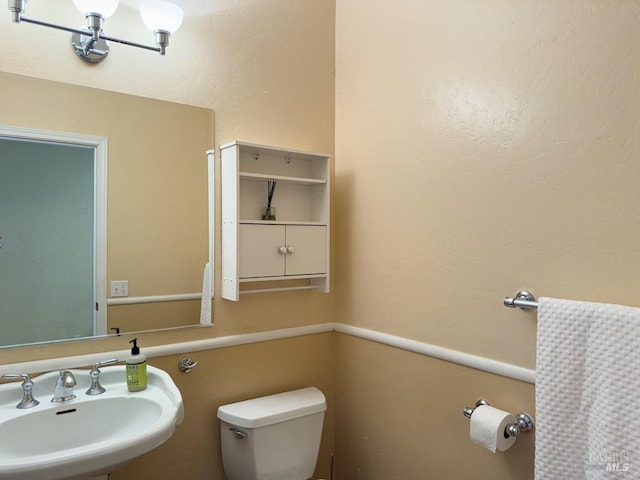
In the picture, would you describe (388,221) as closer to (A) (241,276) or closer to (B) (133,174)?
(A) (241,276)

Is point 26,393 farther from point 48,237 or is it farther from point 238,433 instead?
point 238,433

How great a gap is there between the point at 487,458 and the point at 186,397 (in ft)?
3.48

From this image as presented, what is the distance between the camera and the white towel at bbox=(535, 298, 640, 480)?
3.47ft

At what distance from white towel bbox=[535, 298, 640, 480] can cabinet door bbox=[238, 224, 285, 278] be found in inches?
37.3

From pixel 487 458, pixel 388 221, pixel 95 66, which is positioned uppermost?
pixel 95 66

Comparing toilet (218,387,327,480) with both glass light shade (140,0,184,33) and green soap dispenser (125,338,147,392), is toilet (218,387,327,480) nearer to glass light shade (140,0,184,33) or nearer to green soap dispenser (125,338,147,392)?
green soap dispenser (125,338,147,392)

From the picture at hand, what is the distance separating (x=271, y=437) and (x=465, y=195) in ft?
3.60

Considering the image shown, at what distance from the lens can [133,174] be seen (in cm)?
156

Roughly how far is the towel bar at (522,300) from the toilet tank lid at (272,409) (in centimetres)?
83

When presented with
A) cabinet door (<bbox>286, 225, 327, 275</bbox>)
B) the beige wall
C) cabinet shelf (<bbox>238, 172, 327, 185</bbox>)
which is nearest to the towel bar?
the beige wall

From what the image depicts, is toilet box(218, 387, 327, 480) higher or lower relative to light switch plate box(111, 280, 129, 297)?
lower

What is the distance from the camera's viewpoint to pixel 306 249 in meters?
1.86

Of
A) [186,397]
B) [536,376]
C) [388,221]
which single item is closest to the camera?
[536,376]

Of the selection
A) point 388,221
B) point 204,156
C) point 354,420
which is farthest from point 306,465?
point 204,156
